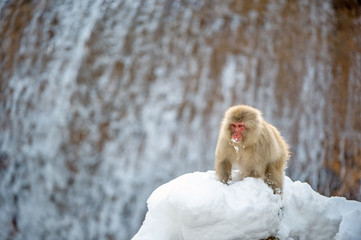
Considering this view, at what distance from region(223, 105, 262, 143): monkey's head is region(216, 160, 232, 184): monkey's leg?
0.21 metres

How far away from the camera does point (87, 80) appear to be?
12.9 feet

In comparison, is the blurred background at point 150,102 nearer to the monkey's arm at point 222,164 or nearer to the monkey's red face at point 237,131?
the monkey's arm at point 222,164

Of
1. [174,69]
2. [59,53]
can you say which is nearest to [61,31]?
[59,53]

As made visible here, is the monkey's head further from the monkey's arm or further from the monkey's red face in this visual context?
the monkey's arm

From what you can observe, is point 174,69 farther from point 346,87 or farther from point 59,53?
point 346,87

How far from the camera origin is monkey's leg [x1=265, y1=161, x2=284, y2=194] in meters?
2.09

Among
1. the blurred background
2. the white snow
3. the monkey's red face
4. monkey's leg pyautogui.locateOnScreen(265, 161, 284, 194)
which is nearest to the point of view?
the white snow

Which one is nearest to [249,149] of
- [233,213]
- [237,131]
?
[237,131]

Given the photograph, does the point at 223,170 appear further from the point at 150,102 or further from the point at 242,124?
the point at 150,102

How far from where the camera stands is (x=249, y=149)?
6.70 feet

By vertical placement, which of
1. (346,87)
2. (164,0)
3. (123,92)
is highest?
Result: (164,0)

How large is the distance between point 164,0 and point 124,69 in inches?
42.2

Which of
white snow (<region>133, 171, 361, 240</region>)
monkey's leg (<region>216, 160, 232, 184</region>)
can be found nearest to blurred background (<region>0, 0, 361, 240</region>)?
monkey's leg (<region>216, 160, 232, 184</region>)

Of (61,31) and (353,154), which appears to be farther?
(61,31)
